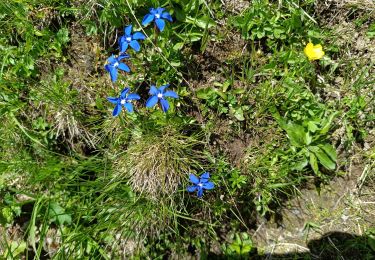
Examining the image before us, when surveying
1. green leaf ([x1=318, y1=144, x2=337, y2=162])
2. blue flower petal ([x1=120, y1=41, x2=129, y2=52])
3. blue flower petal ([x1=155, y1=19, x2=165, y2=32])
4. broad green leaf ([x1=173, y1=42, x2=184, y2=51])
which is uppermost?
broad green leaf ([x1=173, y1=42, x2=184, y2=51])

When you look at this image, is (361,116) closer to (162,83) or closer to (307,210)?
(307,210)

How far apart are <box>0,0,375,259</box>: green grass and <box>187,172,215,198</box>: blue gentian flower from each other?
107 millimetres

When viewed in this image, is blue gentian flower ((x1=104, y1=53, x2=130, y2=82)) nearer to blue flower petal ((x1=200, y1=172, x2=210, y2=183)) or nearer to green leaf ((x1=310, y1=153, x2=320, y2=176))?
blue flower petal ((x1=200, y1=172, x2=210, y2=183))

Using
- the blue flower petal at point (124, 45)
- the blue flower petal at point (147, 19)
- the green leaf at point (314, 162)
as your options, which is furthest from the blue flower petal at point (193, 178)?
the blue flower petal at point (147, 19)

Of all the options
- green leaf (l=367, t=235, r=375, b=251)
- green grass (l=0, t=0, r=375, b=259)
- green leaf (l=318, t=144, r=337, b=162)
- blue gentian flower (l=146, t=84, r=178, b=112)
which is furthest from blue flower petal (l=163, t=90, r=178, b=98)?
green leaf (l=367, t=235, r=375, b=251)

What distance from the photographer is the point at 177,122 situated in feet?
9.21

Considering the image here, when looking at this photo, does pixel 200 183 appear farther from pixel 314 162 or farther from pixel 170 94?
pixel 314 162

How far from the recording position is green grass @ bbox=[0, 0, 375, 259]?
282 centimetres

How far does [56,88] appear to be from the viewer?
9.77 feet

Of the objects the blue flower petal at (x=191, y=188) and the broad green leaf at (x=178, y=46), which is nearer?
the blue flower petal at (x=191, y=188)

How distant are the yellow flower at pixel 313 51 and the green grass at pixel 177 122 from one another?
12 cm

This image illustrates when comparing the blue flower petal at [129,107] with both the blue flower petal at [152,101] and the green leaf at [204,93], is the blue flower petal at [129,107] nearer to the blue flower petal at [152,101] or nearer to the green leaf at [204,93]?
the blue flower petal at [152,101]

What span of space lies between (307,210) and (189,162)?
99 centimetres

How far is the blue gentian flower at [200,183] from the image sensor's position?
8.73ft
